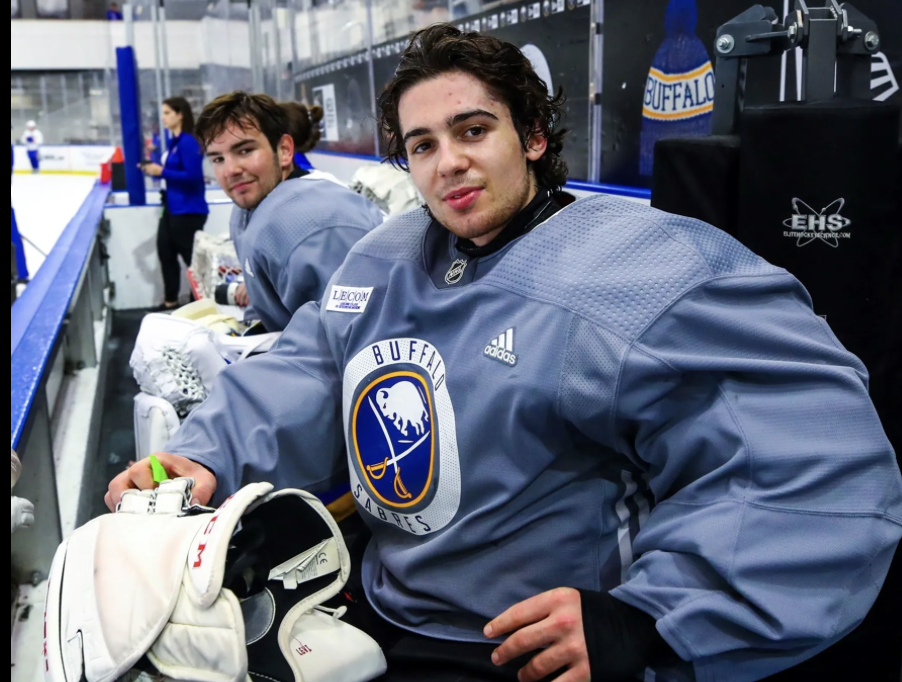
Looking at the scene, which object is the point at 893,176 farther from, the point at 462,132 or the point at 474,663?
the point at 474,663

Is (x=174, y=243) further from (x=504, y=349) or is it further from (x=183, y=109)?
(x=504, y=349)

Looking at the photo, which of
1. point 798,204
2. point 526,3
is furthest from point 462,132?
point 526,3

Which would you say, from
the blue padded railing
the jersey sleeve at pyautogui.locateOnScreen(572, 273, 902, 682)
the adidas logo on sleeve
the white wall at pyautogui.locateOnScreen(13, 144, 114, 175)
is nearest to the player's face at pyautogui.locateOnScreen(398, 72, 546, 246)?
the adidas logo on sleeve

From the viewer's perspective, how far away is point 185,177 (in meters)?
5.22

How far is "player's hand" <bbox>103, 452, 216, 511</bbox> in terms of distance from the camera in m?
1.10

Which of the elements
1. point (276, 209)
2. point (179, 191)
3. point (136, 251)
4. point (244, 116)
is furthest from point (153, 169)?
point (276, 209)

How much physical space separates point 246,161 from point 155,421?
0.83m

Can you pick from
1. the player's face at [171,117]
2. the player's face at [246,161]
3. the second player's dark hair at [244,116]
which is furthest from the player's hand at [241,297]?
the player's face at [171,117]

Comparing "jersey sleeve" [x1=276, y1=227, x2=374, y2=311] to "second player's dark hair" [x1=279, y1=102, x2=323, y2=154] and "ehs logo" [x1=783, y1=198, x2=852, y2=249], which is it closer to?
"second player's dark hair" [x1=279, y1=102, x2=323, y2=154]

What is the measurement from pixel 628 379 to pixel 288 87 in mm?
7877

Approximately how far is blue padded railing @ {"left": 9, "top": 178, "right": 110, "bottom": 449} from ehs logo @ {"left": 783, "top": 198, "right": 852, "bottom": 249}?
1.09 metres

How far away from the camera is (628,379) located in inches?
34.0

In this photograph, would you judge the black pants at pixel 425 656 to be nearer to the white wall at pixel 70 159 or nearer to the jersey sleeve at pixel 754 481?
the jersey sleeve at pixel 754 481

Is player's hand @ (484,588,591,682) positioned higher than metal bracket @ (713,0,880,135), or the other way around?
metal bracket @ (713,0,880,135)
